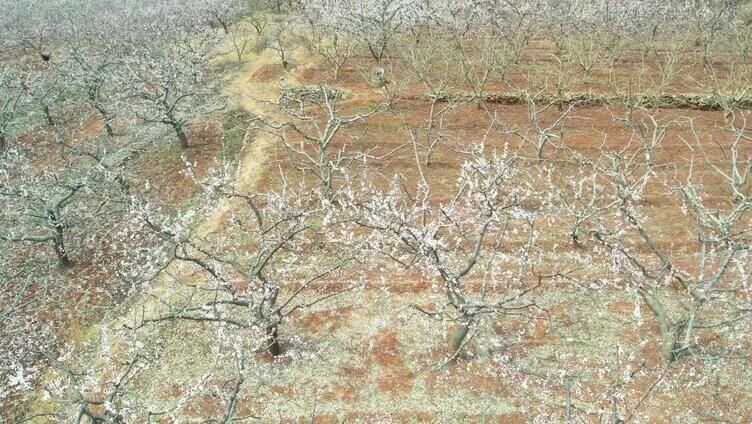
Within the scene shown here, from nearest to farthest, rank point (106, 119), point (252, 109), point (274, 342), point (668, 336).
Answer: point (668, 336)
point (274, 342)
point (106, 119)
point (252, 109)

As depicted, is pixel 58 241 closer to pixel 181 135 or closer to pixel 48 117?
pixel 181 135

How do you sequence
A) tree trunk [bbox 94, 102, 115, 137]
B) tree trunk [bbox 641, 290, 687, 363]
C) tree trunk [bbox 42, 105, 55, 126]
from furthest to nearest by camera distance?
tree trunk [bbox 42, 105, 55, 126] < tree trunk [bbox 94, 102, 115, 137] < tree trunk [bbox 641, 290, 687, 363]

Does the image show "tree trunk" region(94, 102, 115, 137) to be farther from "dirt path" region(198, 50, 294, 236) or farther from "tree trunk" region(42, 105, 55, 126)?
"dirt path" region(198, 50, 294, 236)

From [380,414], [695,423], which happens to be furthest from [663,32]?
[380,414]

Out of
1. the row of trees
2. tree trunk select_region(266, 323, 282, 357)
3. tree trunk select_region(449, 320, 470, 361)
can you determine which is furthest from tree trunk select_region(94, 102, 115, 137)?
tree trunk select_region(449, 320, 470, 361)

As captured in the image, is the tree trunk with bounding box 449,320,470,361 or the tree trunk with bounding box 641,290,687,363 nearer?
the tree trunk with bounding box 641,290,687,363

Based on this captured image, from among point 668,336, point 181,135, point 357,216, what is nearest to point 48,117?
point 181,135

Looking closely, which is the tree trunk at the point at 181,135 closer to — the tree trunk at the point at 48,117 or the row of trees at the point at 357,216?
the row of trees at the point at 357,216

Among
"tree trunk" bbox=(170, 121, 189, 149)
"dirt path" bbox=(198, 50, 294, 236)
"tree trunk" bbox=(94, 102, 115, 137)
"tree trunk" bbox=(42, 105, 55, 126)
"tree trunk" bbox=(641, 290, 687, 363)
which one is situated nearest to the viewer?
"tree trunk" bbox=(641, 290, 687, 363)

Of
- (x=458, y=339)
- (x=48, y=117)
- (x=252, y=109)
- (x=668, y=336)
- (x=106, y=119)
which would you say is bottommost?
(x=48, y=117)

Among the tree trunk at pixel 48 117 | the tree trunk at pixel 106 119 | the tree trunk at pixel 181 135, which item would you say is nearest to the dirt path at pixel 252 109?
the tree trunk at pixel 181 135

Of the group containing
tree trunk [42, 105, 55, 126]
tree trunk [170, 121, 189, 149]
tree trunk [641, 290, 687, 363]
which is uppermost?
tree trunk [641, 290, 687, 363]

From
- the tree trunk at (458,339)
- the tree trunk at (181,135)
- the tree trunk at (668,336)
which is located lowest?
the tree trunk at (181,135)

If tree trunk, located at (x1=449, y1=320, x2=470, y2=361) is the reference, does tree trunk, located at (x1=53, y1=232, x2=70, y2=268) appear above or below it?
below
